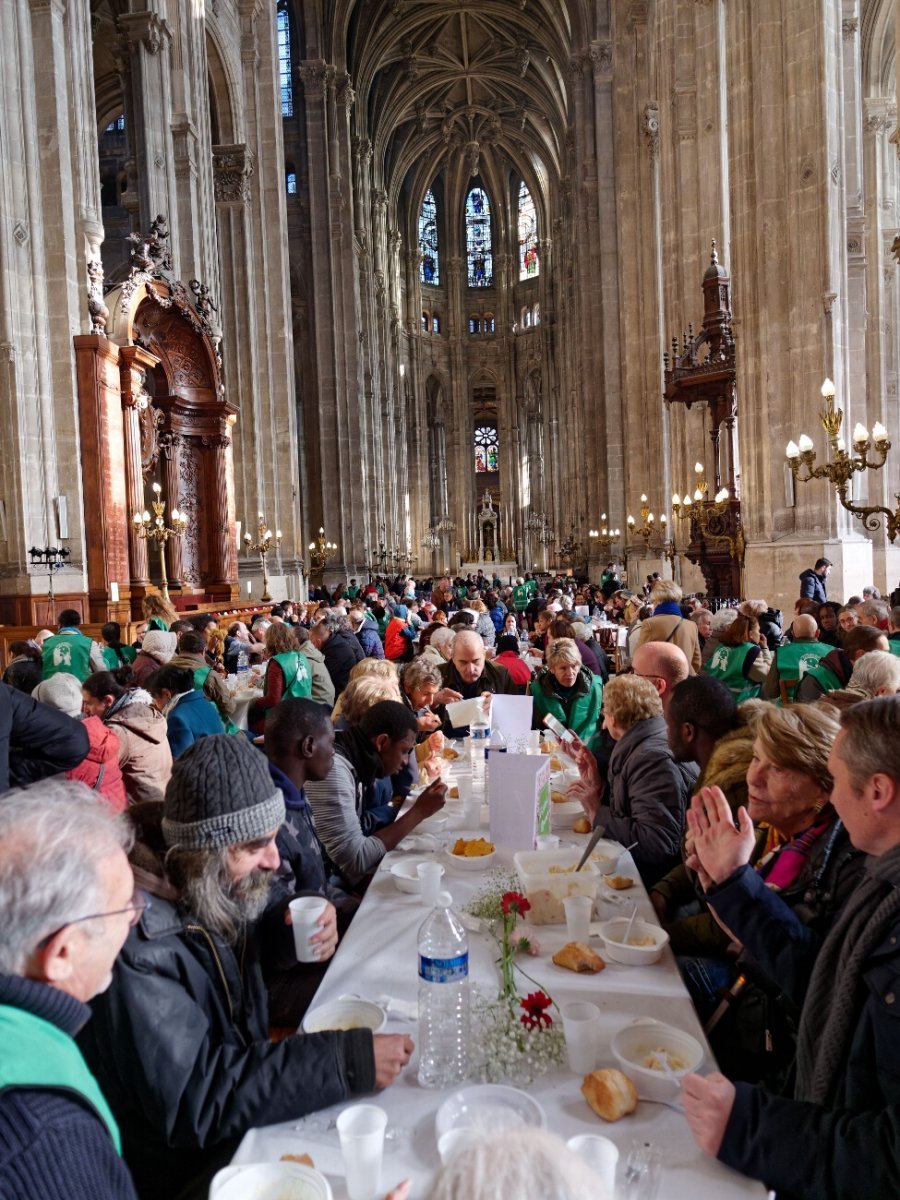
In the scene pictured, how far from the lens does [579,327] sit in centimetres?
2995

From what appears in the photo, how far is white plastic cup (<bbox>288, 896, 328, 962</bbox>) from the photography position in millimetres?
2332

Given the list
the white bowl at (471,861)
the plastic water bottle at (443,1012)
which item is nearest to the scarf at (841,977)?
the plastic water bottle at (443,1012)

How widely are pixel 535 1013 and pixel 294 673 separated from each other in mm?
4611

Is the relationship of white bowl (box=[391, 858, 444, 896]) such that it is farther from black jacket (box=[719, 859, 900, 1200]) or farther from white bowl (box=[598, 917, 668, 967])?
black jacket (box=[719, 859, 900, 1200])

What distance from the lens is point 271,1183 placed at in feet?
5.10

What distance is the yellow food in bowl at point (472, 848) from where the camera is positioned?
322 centimetres

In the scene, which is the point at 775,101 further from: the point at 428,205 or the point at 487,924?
the point at 428,205

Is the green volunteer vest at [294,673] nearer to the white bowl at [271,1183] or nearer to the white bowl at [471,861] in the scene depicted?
the white bowl at [471,861]

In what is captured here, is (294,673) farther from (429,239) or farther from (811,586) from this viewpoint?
(429,239)

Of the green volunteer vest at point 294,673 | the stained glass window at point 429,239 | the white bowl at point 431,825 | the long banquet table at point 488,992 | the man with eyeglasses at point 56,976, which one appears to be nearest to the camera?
the man with eyeglasses at point 56,976

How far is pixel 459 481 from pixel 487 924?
44.6 m

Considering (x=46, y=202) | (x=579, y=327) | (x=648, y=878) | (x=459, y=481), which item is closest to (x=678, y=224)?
(x=46, y=202)

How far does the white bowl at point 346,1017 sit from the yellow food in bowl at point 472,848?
109 cm

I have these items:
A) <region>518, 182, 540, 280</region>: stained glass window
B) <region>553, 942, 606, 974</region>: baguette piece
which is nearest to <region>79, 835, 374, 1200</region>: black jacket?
<region>553, 942, 606, 974</region>: baguette piece
